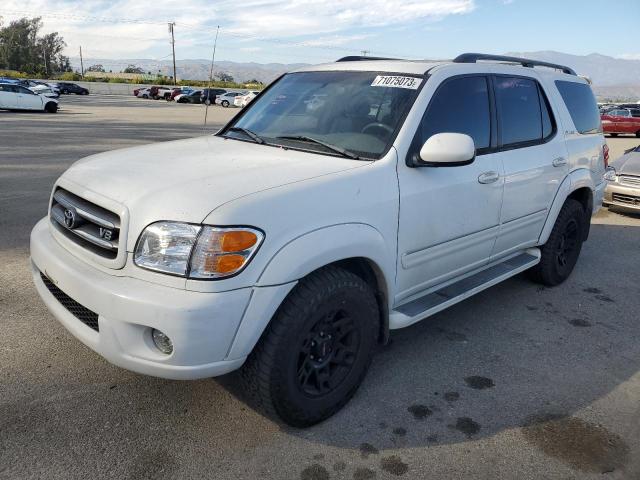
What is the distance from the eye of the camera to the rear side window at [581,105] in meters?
4.72

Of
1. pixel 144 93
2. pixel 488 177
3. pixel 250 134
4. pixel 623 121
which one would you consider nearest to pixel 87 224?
pixel 250 134

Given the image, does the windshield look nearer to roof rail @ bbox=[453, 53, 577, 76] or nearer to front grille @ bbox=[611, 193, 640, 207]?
roof rail @ bbox=[453, 53, 577, 76]

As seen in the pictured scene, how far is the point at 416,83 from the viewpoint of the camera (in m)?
3.26

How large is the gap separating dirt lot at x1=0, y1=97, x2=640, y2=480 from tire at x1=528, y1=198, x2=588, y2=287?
540 mm

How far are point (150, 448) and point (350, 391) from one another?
107 cm

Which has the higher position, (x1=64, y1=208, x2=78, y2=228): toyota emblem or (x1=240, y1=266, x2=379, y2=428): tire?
(x1=64, y1=208, x2=78, y2=228): toyota emblem

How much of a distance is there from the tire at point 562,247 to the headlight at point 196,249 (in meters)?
3.32

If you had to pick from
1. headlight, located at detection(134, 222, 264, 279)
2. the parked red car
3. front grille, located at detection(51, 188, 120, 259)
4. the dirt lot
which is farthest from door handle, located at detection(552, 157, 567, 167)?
the parked red car

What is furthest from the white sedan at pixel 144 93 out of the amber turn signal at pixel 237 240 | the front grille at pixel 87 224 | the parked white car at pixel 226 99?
the amber turn signal at pixel 237 240

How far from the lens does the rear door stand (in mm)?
3830

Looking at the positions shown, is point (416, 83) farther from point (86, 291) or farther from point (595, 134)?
point (595, 134)

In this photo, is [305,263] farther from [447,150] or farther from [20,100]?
[20,100]

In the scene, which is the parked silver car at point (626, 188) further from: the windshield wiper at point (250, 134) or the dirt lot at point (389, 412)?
the windshield wiper at point (250, 134)

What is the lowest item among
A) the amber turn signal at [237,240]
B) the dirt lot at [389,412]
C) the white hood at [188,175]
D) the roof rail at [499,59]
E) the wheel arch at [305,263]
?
the dirt lot at [389,412]
